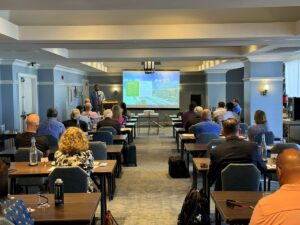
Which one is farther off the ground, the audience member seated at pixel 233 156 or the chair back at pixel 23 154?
the audience member seated at pixel 233 156

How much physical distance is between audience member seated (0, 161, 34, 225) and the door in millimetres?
10216

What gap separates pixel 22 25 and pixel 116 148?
2.64 m

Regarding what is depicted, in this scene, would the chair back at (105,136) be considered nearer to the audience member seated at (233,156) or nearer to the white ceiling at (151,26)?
A: the white ceiling at (151,26)

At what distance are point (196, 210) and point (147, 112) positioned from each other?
492 inches

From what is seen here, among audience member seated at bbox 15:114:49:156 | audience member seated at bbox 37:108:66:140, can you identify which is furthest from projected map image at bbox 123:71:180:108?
audience member seated at bbox 15:114:49:156

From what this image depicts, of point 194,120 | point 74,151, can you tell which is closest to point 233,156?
point 74,151

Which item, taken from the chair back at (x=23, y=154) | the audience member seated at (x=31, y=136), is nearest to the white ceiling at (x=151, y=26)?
the audience member seated at (x=31, y=136)

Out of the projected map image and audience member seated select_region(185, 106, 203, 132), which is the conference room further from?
the projected map image

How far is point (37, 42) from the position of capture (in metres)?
7.23

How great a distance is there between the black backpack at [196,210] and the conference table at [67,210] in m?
0.96

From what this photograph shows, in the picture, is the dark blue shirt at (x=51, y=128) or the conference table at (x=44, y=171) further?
the dark blue shirt at (x=51, y=128)

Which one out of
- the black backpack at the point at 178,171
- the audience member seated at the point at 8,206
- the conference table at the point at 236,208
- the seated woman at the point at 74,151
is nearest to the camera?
the audience member seated at the point at 8,206

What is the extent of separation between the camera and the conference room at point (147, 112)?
431 centimetres

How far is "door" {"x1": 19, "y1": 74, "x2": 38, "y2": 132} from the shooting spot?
490 inches
